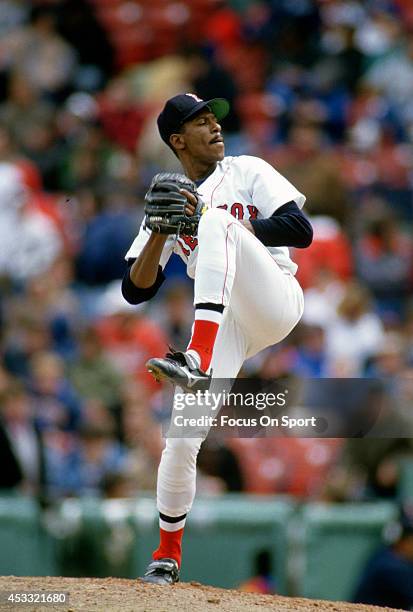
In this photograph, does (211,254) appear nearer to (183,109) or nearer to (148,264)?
(148,264)

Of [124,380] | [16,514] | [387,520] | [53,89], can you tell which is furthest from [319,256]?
[53,89]

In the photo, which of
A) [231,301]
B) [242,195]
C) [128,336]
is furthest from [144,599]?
[128,336]

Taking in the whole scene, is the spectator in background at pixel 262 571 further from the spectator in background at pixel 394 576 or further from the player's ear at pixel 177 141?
the player's ear at pixel 177 141

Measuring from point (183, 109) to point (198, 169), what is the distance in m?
0.27

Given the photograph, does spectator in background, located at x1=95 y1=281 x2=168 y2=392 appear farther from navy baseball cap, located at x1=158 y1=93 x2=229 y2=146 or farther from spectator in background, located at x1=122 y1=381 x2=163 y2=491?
navy baseball cap, located at x1=158 y1=93 x2=229 y2=146

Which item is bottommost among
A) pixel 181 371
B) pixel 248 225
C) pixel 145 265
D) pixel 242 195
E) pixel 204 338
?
pixel 181 371

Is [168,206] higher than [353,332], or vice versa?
[168,206]

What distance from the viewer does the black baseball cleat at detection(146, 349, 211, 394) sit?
4.79m

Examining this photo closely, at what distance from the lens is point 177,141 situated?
549 cm

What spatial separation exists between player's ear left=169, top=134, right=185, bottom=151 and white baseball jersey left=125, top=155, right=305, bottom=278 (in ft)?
0.57

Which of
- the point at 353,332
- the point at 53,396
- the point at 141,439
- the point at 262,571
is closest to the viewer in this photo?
the point at 262,571

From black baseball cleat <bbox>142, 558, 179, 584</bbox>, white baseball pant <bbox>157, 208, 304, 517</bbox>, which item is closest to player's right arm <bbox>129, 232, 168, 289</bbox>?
white baseball pant <bbox>157, 208, 304, 517</bbox>

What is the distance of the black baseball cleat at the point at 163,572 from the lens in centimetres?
549

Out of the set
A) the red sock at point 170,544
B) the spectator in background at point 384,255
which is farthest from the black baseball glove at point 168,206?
the spectator in background at point 384,255
